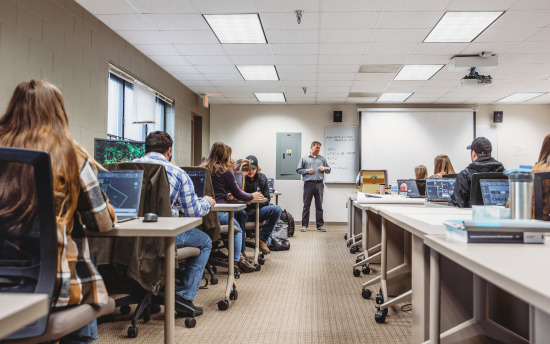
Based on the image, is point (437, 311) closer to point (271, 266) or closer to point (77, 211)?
point (77, 211)

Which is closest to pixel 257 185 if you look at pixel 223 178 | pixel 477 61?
pixel 223 178

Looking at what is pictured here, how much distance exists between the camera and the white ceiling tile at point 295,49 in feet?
15.7

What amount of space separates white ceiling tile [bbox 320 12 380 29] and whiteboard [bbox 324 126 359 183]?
4.19 meters

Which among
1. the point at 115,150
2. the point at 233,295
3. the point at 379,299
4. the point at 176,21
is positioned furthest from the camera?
the point at 176,21

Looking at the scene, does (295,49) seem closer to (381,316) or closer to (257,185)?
(257,185)

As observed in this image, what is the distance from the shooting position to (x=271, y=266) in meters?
4.08

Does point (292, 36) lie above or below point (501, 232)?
above

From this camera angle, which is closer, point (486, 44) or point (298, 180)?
point (486, 44)

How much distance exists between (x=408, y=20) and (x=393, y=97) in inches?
147

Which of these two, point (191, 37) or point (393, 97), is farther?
point (393, 97)

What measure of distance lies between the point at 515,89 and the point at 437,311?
22.3ft

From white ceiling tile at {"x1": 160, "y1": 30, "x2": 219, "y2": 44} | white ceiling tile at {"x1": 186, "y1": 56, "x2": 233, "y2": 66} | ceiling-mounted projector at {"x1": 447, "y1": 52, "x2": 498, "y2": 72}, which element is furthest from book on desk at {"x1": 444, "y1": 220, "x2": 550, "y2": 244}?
white ceiling tile at {"x1": 186, "y1": 56, "x2": 233, "y2": 66}

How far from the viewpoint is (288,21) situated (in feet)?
13.3

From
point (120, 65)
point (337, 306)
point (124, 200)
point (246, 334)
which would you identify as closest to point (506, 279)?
point (124, 200)
